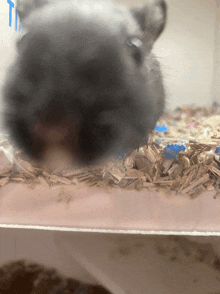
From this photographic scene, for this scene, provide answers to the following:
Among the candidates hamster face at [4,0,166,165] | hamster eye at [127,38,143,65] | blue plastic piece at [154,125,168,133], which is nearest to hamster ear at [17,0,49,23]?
hamster face at [4,0,166,165]

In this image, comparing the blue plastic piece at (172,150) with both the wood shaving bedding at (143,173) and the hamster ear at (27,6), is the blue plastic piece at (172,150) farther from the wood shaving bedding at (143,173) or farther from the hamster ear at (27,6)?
the hamster ear at (27,6)

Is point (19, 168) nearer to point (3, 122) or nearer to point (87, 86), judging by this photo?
point (3, 122)

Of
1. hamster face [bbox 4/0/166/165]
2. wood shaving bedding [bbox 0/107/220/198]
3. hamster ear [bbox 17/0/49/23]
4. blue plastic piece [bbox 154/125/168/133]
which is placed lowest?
wood shaving bedding [bbox 0/107/220/198]

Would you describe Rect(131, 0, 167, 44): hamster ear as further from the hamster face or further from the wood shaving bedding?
the wood shaving bedding

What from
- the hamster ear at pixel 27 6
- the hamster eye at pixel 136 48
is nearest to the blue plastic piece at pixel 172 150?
the hamster eye at pixel 136 48

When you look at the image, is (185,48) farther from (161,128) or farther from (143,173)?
(143,173)

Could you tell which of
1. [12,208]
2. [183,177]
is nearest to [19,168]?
[12,208]
